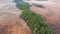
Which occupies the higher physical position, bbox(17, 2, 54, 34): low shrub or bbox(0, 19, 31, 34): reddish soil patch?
bbox(17, 2, 54, 34): low shrub

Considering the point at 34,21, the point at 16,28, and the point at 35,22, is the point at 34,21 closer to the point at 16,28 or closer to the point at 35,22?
the point at 35,22

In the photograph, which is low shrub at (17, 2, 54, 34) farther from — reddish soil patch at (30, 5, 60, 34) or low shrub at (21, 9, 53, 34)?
reddish soil patch at (30, 5, 60, 34)

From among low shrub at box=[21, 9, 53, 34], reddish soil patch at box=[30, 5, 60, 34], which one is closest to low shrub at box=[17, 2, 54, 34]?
low shrub at box=[21, 9, 53, 34]

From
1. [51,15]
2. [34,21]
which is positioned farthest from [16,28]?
[51,15]

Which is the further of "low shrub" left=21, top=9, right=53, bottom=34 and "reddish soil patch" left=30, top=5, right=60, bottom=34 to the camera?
"reddish soil patch" left=30, top=5, right=60, bottom=34

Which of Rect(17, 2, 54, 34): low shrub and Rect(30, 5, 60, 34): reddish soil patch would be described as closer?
Rect(17, 2, 54, 34): low shrub

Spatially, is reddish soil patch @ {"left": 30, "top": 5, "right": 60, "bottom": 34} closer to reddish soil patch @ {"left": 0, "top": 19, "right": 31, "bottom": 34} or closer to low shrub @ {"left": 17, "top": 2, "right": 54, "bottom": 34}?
low shrub @ {"left": 17, "top": 2, "right": 54, "bottom": 34}

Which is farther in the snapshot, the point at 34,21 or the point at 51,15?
the point at 51,15

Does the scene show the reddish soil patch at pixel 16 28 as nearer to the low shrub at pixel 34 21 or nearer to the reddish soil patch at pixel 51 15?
the low shrub at pixel 34 21

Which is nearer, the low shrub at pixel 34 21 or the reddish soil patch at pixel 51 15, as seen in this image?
the low shrub at pixel 34 21

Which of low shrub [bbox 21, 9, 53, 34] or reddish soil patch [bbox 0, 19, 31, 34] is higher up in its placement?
low shrub [bbox 21, 9, 53, 34]


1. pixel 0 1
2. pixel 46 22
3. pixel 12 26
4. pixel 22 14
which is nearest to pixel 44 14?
pixel 46 22

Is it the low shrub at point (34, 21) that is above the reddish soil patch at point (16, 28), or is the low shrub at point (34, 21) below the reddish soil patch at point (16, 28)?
above

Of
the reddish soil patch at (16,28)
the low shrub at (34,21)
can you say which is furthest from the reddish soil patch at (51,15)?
the reddish soil patch at (16,28)
